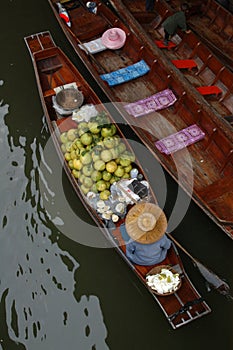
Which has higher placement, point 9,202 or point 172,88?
point 172,88

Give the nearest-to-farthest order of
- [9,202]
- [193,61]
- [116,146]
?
1. [116,146]
2. [9,202]
3. [193,61]

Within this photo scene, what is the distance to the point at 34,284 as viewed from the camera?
7.30 m

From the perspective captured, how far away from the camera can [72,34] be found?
924 centimetres

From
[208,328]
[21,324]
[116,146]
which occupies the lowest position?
A: [208,328]

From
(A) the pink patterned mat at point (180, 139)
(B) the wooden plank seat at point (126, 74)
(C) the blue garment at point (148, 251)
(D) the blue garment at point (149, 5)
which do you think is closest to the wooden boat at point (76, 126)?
(C) the blue garment at point (148, 251)

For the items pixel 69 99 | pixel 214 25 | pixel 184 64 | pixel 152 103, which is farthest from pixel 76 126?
pixel 214 25

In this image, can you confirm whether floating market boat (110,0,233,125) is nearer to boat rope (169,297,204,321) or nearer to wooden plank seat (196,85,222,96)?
wooden plank seat (196,85,222,96)

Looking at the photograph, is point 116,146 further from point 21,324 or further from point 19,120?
point 21,324

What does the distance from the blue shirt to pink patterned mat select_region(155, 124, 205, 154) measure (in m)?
2.15

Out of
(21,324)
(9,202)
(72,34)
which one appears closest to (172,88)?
(72,34)

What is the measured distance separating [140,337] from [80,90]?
552 cm

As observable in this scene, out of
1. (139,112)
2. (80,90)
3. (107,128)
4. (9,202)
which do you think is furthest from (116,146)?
(9,202)

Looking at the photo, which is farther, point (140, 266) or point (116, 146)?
point (116, 146)

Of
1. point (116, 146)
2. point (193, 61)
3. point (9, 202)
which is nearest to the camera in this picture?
point (116, 146)
